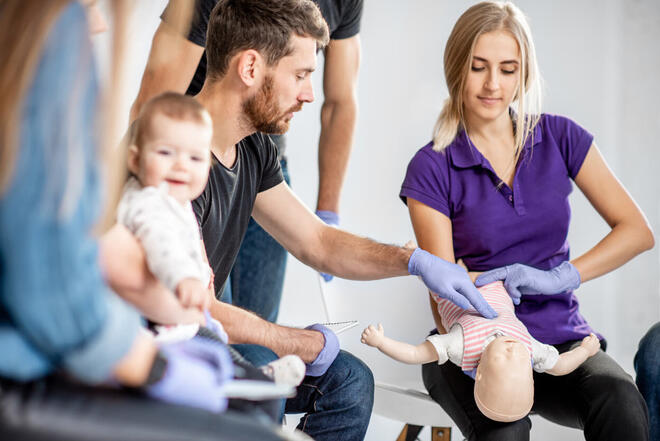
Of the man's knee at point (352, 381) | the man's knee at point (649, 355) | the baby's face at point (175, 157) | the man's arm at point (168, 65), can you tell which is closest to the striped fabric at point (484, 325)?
the man's knee at point (352, 381)

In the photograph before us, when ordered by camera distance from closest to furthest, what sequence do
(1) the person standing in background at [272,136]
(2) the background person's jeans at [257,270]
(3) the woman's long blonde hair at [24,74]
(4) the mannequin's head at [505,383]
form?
(3) the woman's long blonde hair at [24,74], (4) the mannequin's head at [505,383], (1) the person standing in background at [272,136], (2) the background person's jeans at [257,270]

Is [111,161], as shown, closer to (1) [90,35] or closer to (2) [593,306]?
(1) [90,35]

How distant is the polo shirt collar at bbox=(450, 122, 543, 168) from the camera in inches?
78.1

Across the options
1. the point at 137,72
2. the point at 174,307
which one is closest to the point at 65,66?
the point at 174,307

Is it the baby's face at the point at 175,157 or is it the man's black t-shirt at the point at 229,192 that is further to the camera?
the man's black t-shirt at the point at 229,192

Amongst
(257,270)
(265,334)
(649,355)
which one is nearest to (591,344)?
(649,355)

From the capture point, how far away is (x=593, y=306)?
3.13 meters

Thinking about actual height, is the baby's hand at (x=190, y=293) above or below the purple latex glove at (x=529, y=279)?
above

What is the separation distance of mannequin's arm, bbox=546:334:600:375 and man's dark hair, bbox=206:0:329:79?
951 mm

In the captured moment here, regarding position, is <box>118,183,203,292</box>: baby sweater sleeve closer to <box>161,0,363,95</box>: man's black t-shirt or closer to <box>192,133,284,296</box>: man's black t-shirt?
<box>192,133,284,296</box>: man's black t-shirt

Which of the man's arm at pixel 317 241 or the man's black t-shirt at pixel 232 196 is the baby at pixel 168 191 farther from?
the man's arm at pixel 317 241

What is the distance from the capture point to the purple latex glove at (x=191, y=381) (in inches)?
34.1

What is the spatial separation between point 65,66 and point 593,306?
282cm

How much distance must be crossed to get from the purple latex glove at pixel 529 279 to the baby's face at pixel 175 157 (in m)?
0.98
